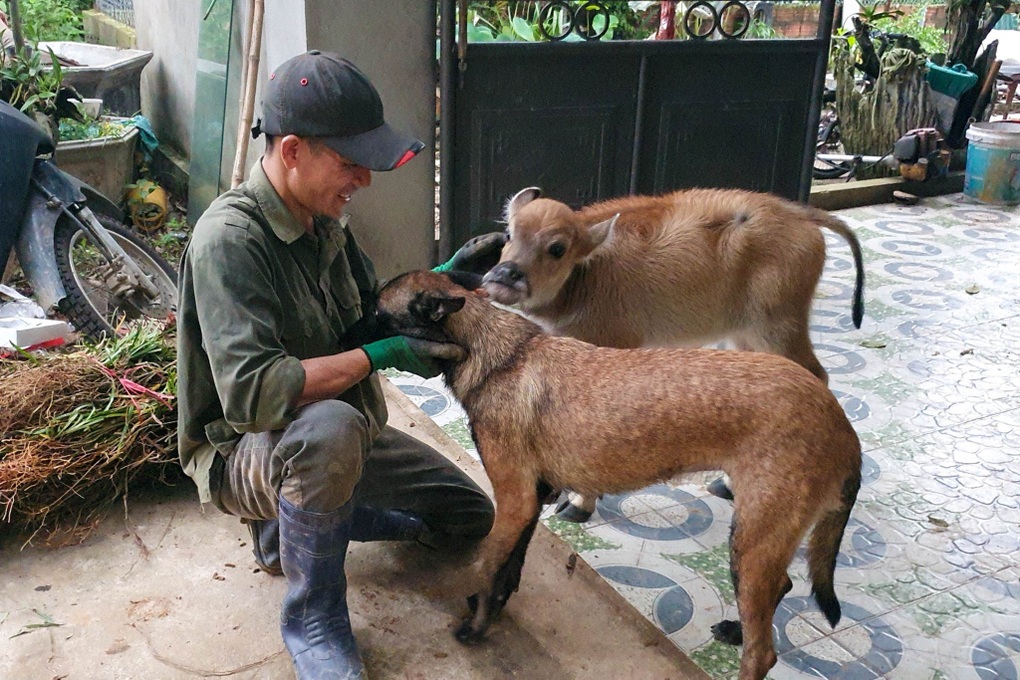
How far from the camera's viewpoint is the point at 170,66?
27.0ft

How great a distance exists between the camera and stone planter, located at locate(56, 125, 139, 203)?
6363mm

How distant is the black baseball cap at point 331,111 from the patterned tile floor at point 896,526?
1.46 metres

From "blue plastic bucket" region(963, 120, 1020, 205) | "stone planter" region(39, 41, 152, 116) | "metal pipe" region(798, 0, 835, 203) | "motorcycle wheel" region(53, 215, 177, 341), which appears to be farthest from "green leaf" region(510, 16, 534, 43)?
"blue plastic bucket" region(963, 120, 1020, 205)

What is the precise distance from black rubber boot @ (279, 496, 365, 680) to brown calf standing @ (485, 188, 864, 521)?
160 centimetres

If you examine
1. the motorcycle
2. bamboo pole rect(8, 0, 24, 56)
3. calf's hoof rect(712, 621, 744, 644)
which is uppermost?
bamboo pole rect(8, 0, 24, 56)

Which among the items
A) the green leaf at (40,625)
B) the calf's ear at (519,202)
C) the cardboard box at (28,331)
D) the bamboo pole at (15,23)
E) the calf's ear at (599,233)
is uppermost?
the bamboo pole at (15,23)

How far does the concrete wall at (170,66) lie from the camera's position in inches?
298

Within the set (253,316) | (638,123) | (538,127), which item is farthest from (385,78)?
(253,316)

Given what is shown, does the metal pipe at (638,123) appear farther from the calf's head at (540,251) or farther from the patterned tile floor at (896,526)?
the calf's head at (540,251)

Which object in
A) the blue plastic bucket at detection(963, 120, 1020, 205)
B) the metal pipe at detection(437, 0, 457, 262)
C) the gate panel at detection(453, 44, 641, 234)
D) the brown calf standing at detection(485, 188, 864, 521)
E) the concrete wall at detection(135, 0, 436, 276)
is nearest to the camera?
the brown calf standing at detection(485, 188, 864, 521)

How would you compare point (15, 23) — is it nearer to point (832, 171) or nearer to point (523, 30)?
point (523, 30)

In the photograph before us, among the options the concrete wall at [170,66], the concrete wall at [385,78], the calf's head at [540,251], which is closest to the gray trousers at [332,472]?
the calf's head at [540,251]

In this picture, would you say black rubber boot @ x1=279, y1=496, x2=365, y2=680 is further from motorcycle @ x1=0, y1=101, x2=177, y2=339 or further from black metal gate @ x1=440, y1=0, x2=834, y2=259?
black metal gate @ x1=440, y1=0, x2=834, y2=259

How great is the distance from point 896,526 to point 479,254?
215 cm
